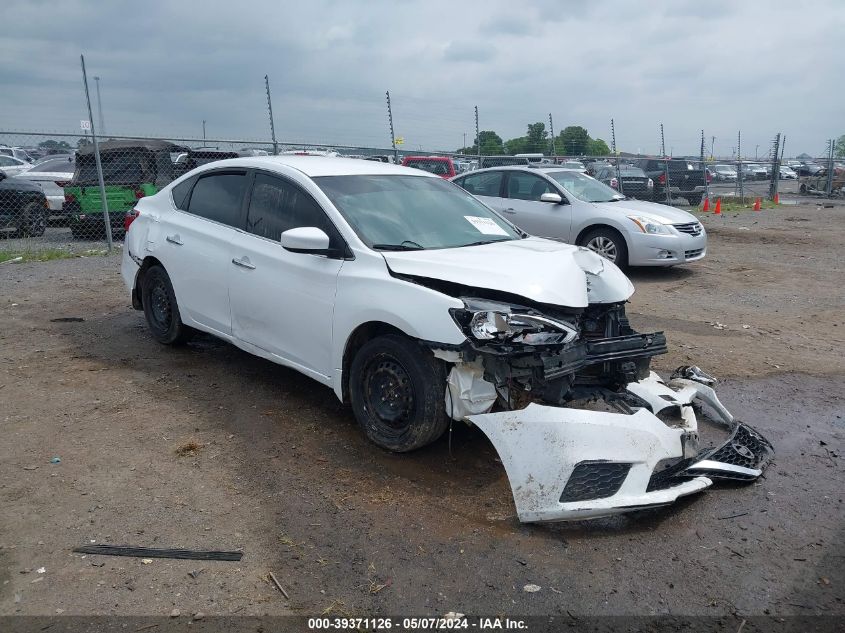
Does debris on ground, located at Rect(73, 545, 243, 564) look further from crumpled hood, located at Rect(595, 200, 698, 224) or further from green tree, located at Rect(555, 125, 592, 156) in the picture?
green tree, located at Rect(555, 125, 592, 156)

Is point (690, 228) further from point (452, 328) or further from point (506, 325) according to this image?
point (452, 328)

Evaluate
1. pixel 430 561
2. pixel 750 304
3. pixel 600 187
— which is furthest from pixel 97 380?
pixel 600 187

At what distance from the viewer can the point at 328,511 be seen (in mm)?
3822

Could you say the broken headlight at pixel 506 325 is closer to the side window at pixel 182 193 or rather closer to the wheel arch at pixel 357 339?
the wheel arch at pixel 357 339

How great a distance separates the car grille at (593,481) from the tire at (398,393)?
0.85 metres

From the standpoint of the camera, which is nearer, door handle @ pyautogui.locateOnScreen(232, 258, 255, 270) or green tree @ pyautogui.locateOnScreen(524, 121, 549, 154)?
door handle @ pyautogui.locateOnScreen(232, 258, 255, 270)

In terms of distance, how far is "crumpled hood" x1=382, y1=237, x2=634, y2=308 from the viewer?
13.4 ft

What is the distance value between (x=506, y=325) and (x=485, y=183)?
8207mm

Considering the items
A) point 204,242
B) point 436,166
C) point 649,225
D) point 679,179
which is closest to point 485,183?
point 649,225

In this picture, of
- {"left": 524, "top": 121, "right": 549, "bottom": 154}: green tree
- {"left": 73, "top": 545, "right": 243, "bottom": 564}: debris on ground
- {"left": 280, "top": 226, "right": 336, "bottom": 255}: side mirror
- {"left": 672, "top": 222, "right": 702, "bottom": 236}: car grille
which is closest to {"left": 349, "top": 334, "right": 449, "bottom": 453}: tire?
{"left": 280, "top": 226, "right": 336, "bottom": 255}: side mirror

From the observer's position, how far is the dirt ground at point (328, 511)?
3.13 meters

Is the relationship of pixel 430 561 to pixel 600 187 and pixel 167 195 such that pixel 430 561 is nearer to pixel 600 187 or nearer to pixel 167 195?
pixel 167 195

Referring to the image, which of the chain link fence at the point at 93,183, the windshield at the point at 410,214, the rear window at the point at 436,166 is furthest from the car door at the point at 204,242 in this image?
the rear window at the point at 436,166

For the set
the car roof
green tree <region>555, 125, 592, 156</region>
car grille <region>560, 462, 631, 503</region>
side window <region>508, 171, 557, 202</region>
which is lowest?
car grille <region>560, 462, 631, 503</region>
